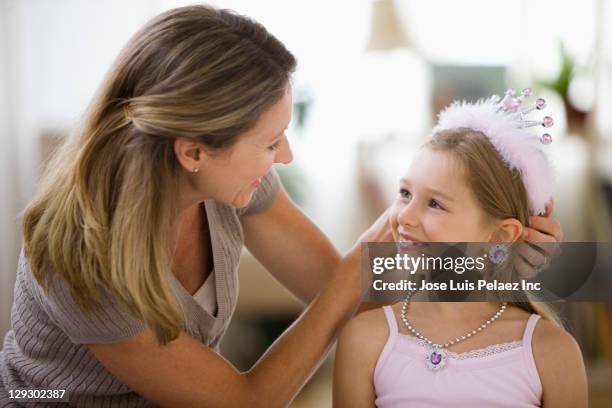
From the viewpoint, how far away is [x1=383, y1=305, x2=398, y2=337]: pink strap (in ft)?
4.10

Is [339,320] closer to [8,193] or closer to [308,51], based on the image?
[8,193]

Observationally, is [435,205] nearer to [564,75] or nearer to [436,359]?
[436,359]

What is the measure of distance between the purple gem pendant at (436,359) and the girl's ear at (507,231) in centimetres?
20

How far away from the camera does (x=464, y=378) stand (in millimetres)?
1176

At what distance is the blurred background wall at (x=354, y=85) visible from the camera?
315 cm

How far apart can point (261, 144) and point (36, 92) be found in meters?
2.34

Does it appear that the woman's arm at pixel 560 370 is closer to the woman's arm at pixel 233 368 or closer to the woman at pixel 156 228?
the woman at pixel 156 228

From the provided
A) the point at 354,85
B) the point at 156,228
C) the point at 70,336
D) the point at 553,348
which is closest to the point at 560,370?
the point at 553,348

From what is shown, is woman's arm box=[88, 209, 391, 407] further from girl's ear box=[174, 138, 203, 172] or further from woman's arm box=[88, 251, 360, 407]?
girl's ear box=[174, 138, 203, 172]

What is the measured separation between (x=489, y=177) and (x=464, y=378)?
12.2 inches

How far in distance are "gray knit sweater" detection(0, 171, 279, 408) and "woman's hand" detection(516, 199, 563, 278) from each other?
0.49 metres

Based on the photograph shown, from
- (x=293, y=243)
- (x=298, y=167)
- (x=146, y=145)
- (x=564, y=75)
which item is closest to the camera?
(x=146, y=145)

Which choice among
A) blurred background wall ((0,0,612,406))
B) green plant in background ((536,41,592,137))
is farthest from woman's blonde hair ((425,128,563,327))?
green plant in background ((536,41,592,137))

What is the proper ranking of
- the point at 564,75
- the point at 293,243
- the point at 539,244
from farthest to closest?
the point at 564,75, the point at 293,243, the point at 539,244
